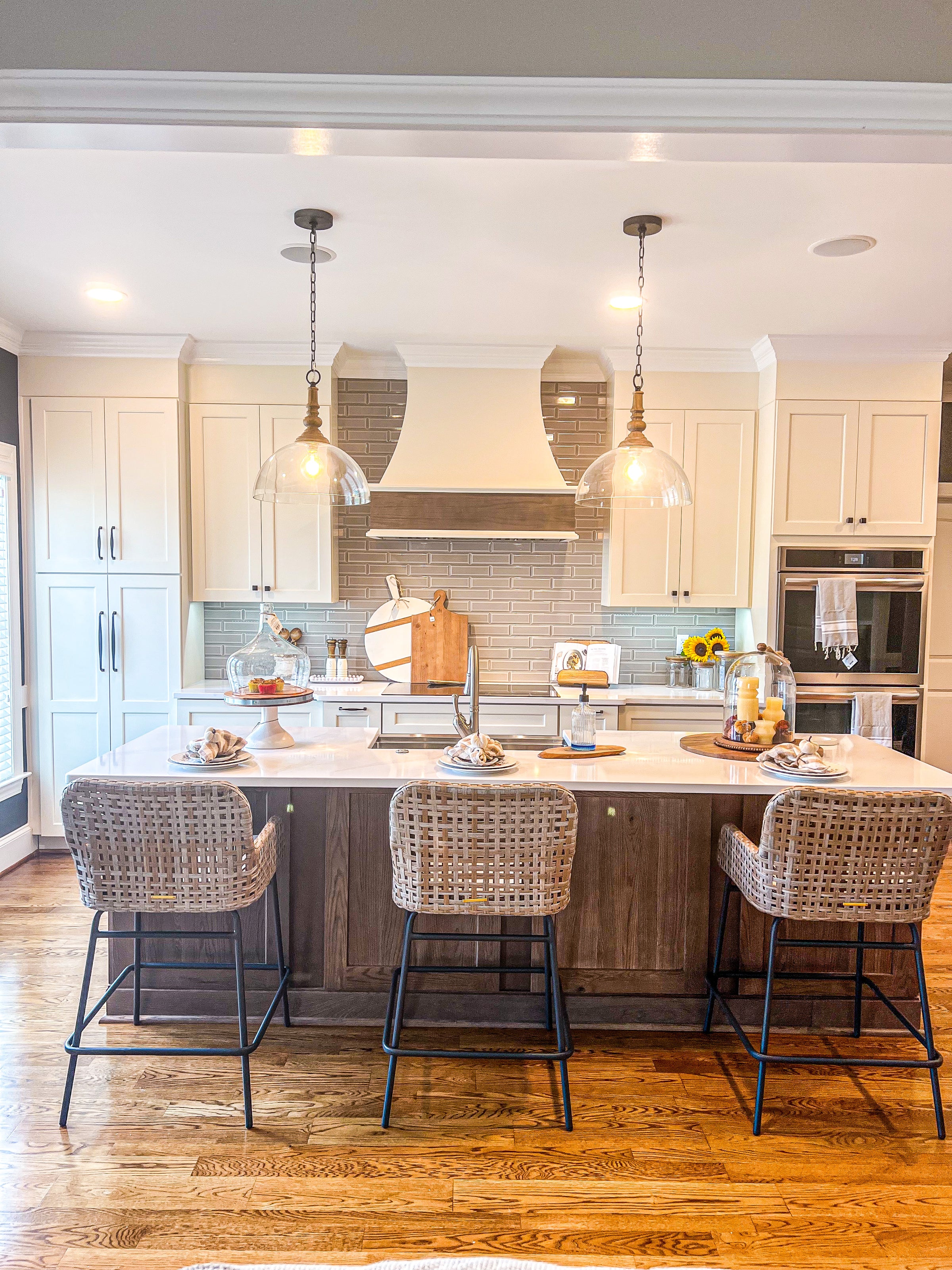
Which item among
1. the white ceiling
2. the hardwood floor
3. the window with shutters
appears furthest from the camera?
the window with shutters

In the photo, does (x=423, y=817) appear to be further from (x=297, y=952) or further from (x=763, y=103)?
(x=763, y=103)

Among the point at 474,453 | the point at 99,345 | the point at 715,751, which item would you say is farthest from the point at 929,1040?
the point at 99,345

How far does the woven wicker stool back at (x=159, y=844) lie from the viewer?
223cm

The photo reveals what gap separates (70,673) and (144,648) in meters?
0.41

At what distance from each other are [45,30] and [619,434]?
10.9 feet

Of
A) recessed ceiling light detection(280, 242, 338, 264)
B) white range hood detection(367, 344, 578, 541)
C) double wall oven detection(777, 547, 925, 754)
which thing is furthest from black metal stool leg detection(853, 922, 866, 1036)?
recessed ceiling light detection(280, 242, 338, 264)

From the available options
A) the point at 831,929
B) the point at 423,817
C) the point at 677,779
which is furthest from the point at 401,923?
the point at 831,929

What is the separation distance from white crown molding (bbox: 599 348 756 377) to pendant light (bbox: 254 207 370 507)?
204cm

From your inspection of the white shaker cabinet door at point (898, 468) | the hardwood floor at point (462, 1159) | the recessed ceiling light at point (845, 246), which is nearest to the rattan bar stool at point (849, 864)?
the hardwood floor at point (462, 1159)

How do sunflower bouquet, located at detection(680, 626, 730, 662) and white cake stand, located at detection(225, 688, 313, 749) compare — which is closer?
white cake stand, located at detection(225, 688, 313, 749)

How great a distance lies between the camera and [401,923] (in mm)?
2740

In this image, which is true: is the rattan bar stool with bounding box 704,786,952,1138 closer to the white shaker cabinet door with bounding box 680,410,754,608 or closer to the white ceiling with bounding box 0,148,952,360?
the white ceiling with bounding box 0,148,952,360

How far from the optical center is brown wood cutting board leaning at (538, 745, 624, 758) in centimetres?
286

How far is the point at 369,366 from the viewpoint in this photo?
15.6ft
